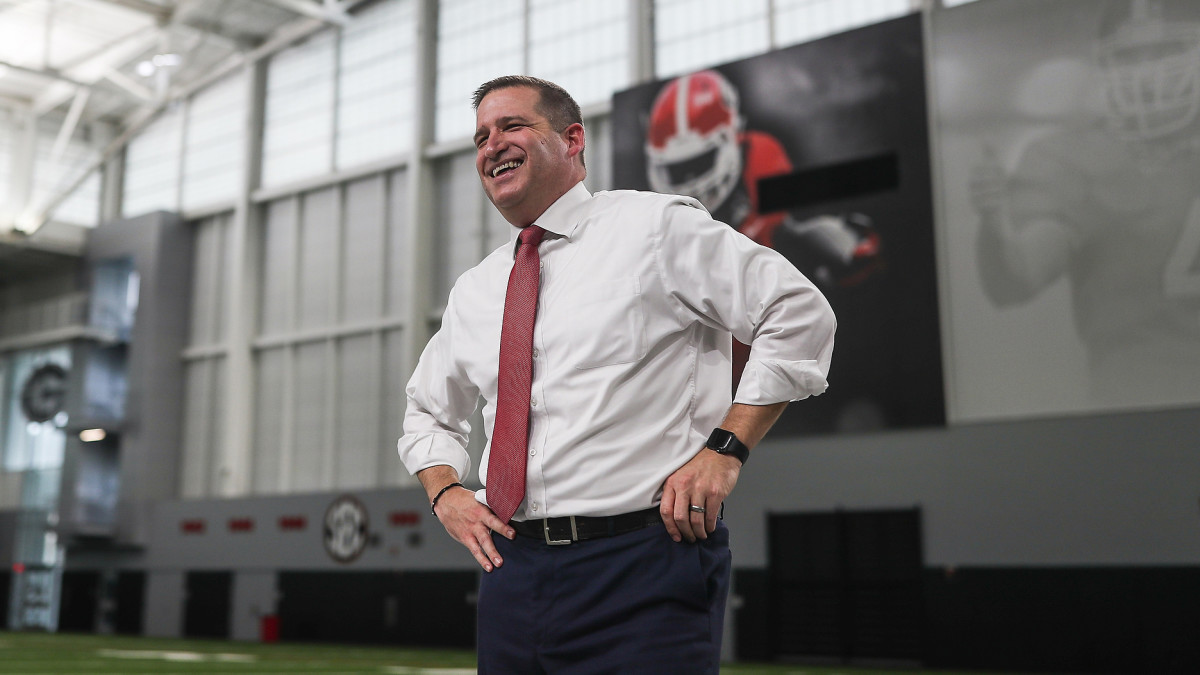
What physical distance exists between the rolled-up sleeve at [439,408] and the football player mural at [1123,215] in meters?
13.3

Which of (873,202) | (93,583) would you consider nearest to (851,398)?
(873,202)

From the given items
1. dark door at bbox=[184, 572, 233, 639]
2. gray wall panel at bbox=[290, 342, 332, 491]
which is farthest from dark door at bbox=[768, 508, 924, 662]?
dark door at bbox=[184, 572, 233, 639]

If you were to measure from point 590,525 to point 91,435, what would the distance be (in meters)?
28.2

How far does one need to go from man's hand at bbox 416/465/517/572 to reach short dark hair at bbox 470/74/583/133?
873 millimetres

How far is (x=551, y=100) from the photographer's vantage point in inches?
102

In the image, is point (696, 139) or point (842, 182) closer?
point (842, 182)

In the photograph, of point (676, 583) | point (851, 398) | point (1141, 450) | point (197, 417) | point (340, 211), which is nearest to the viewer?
point (676, 583)

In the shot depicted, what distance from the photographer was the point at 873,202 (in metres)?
16.2

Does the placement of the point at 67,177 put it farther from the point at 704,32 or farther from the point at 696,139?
the point at 696,139

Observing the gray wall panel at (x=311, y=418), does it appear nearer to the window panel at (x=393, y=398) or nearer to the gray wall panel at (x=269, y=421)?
the gray wall panel at (x=269, y=421)

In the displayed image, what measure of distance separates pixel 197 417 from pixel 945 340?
62.0ft

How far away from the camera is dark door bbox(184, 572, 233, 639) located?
2444 cm

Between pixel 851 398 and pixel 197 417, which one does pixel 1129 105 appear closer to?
pixel 851 398

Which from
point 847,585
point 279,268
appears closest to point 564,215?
point 847,585
